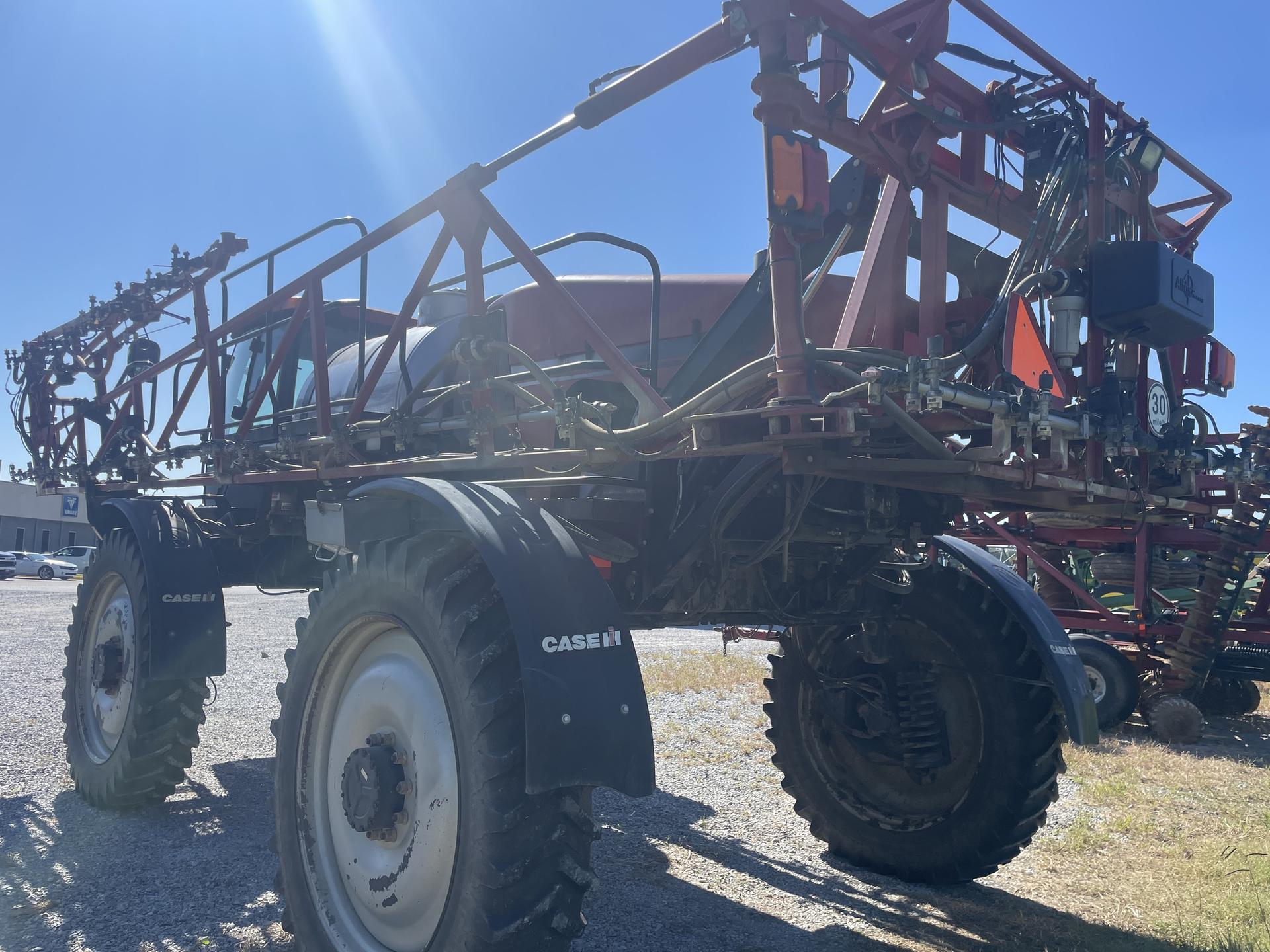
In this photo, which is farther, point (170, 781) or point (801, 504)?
point (170, 781)

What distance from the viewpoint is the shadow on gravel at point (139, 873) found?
3.80m

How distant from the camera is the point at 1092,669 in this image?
898 cm

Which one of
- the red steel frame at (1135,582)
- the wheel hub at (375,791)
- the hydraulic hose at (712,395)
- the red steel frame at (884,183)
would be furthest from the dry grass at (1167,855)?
the wheel hub at (375,791)

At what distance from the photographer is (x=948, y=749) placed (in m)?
4.54

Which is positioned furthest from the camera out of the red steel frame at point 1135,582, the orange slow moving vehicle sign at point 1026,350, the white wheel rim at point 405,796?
the red steel frame at point 1135,582

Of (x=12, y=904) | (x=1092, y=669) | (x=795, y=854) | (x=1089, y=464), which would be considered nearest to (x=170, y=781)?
(x=12, y=904)

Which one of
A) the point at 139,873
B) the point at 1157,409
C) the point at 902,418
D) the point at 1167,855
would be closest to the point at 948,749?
the point at 1167,855

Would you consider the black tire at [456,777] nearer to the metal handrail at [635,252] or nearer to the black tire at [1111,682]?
the metal handrail at [635,252]

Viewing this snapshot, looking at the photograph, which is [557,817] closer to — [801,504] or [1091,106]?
[801,504]

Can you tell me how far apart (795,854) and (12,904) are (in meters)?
3.53

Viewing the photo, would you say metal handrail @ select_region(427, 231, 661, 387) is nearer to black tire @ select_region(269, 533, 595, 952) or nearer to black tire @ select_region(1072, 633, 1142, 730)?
black tire @ select_region(269, 533, 595, 952)

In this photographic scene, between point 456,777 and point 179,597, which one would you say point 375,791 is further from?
point 179,597

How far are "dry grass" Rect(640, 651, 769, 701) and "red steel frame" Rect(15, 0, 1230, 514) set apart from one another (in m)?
6.98

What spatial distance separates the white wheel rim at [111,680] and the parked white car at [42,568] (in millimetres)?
35194
